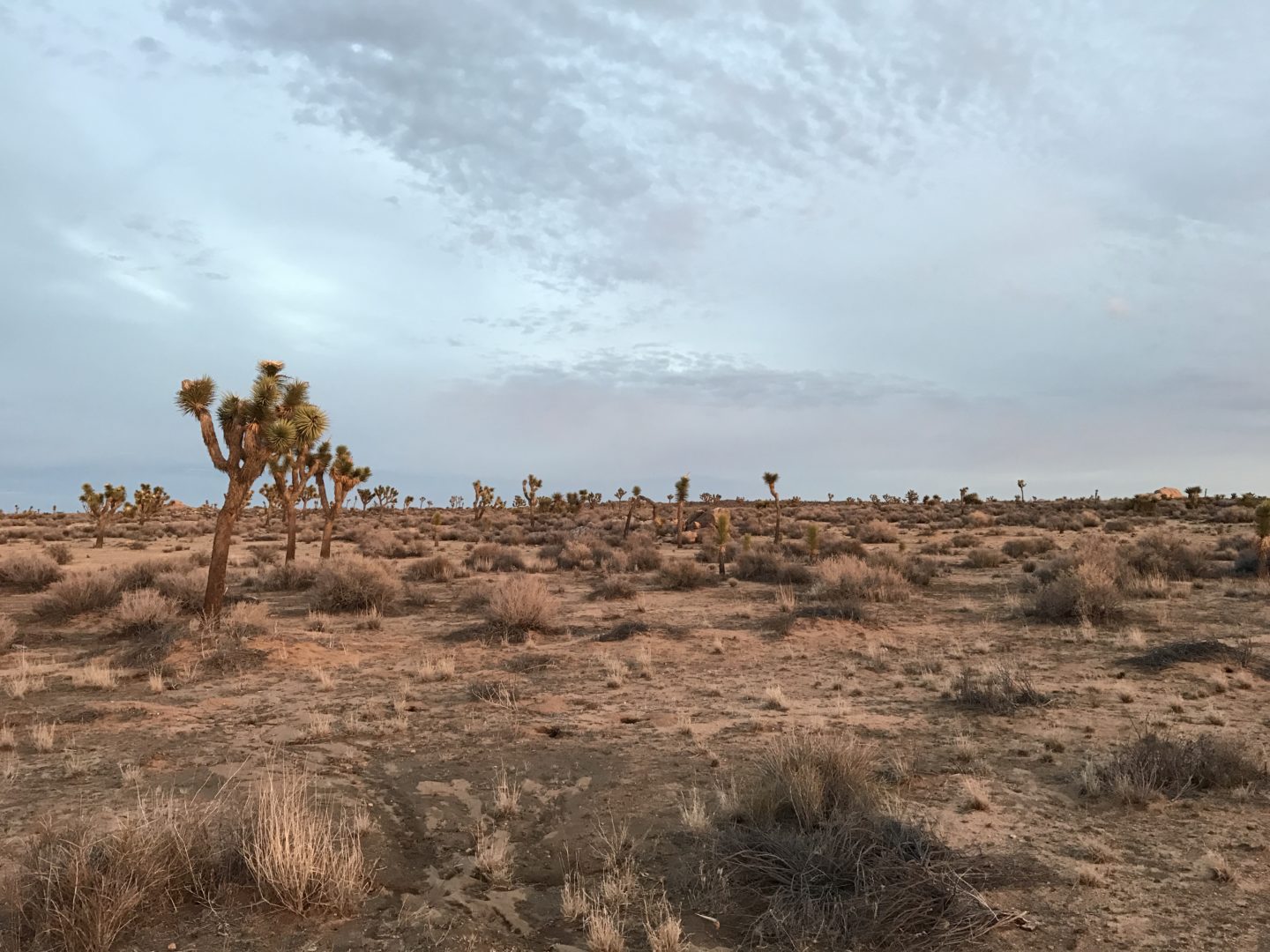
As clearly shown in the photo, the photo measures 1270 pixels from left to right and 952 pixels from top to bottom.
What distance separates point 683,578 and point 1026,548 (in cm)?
1491

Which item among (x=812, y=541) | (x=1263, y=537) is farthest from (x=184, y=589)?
(x=1263, y=537)

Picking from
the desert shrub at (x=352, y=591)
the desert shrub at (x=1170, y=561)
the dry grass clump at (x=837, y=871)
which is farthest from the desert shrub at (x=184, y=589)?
the desert shrub at (x=1170, y=561)

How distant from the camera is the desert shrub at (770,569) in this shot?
23.8m

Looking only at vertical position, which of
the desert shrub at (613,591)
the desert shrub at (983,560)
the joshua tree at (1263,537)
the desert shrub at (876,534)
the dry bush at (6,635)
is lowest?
the dry bush at (6,635)

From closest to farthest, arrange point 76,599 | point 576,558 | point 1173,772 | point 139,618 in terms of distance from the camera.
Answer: point 1173,772
point 139,618
point 76,599
point 576,558

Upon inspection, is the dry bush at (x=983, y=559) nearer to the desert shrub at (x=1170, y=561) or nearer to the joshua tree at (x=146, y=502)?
the desert shrub at (x=1170, y=561)


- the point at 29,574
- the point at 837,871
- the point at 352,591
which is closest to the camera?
the point at 837,871

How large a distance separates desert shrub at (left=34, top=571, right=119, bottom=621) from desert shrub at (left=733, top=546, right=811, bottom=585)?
17522 mm

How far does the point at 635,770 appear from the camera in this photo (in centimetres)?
809

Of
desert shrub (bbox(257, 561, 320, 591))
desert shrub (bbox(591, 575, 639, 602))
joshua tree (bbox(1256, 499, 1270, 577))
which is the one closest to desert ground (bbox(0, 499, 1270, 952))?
desert shrub (bbox(591, 575, 639, 602))

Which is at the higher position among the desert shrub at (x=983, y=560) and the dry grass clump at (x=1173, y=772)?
the desert shrub at (x=983, y=560)

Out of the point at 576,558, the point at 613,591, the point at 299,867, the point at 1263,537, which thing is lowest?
the point at 613,591

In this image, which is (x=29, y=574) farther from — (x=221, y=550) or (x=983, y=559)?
(x=983, y=559)

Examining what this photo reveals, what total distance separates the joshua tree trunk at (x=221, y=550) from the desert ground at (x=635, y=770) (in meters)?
1.05
